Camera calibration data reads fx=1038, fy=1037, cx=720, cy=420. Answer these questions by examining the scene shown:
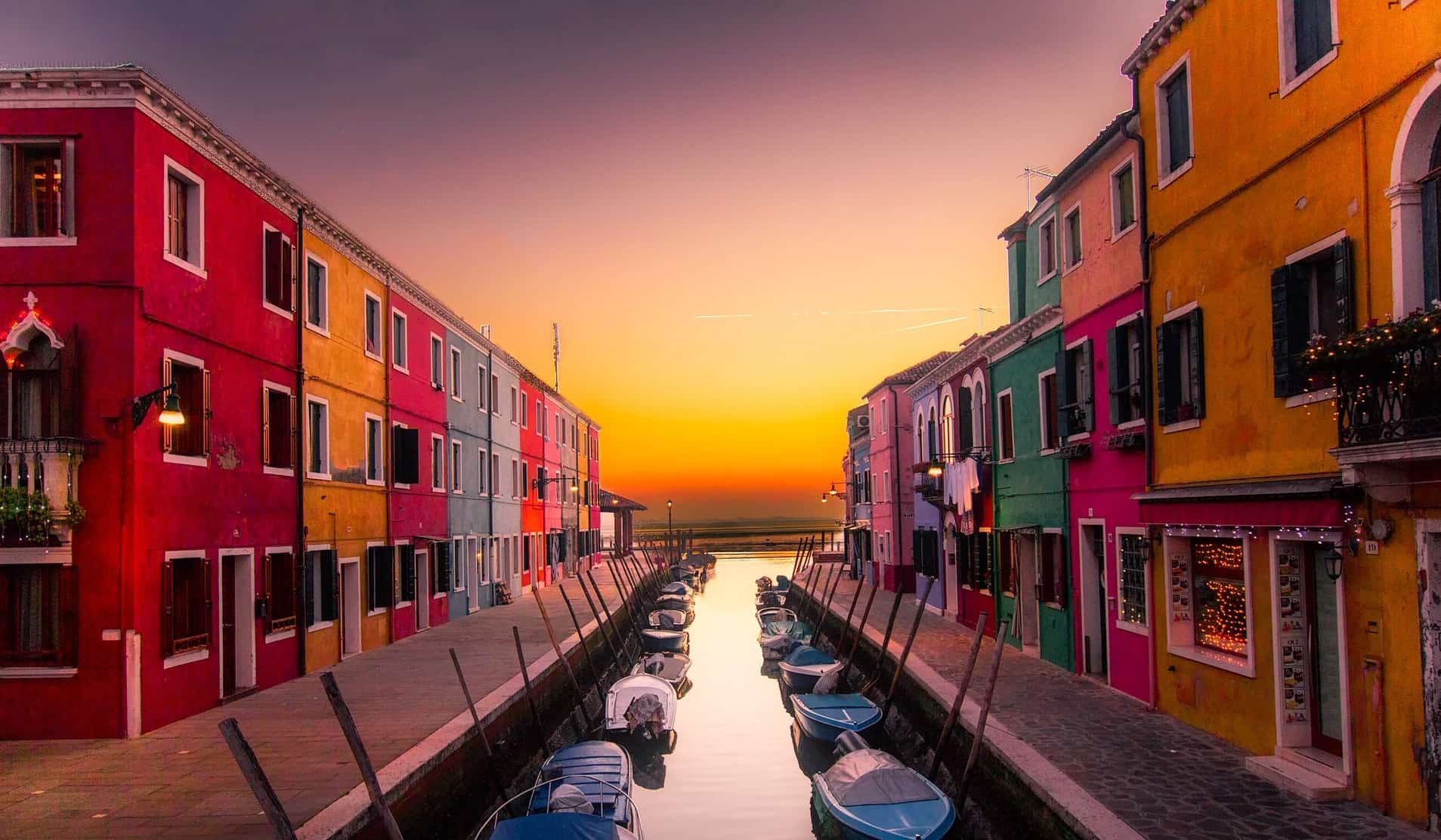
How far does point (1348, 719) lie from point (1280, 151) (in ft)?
18.5

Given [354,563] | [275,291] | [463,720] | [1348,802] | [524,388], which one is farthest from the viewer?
[524,388]

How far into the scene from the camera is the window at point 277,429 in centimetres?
1744

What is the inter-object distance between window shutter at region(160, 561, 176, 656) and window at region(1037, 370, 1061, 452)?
558 inches

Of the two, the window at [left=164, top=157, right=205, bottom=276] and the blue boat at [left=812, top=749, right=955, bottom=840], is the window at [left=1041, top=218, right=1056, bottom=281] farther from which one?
the window at [left=164, top=157, right=205, bottom=276]

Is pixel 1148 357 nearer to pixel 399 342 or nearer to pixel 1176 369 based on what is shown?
pixel 1176 369

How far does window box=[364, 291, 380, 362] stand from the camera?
907 inches

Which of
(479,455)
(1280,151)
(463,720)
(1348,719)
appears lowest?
(463,720)

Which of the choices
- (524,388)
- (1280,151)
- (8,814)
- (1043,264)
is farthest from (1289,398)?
(524,388)

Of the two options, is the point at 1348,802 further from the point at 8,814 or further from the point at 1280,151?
the point at 8,814

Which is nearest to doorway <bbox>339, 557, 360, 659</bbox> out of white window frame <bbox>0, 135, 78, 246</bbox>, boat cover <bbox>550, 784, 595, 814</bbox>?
white window frame <bbox>0, 135, 78, 246</bbox>

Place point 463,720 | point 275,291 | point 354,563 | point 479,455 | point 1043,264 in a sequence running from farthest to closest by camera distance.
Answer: point 479,455 → point 354,563 → point 1043,264 → point 275,291 → point 463,720

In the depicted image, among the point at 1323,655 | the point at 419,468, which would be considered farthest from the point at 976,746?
the point at 419,468

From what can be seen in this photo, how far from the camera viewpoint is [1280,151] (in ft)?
35.0

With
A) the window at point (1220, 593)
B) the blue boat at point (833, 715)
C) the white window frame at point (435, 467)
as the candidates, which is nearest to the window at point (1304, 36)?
the window at point (1220, 593)
